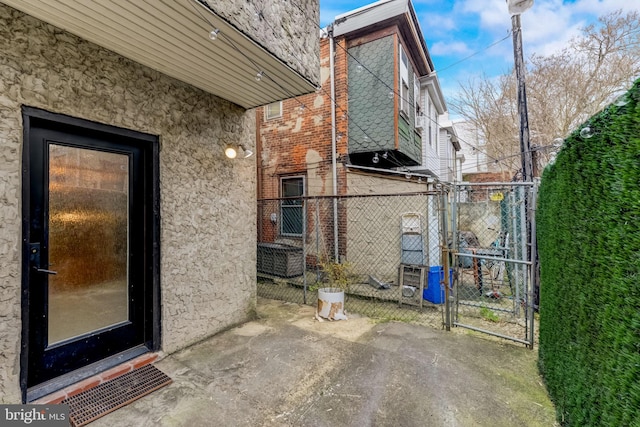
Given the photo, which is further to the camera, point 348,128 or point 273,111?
point 273,111

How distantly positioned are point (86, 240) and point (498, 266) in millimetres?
7617

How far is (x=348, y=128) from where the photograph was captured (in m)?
7.05

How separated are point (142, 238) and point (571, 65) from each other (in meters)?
15.0

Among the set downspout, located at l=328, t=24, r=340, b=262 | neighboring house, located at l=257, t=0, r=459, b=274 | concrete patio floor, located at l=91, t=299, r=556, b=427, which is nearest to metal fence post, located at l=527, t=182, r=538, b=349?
concrete patio floor, located at l=91, t=299, r=556, b=427

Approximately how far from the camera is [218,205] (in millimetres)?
3744

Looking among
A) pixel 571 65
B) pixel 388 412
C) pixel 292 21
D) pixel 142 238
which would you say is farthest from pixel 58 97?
pixel 571 65

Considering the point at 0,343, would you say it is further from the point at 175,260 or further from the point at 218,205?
the point at 218,205

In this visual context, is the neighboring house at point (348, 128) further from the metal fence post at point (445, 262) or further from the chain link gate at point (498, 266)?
the metal fence post at point (445, 262)

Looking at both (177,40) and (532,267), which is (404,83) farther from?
(177,40)

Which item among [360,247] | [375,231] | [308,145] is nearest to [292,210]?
[308,145]

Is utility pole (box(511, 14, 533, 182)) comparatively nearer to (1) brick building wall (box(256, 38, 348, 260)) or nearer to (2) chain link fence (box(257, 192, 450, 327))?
(2) chain link fence (box(257, 192, 450, 327))

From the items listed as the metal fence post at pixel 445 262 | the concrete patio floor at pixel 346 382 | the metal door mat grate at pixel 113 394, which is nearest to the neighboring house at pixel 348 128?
the metal fence post at pixel 445 262

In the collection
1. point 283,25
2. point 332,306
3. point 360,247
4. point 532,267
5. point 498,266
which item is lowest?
point 332,306

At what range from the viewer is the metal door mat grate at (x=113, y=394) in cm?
223
